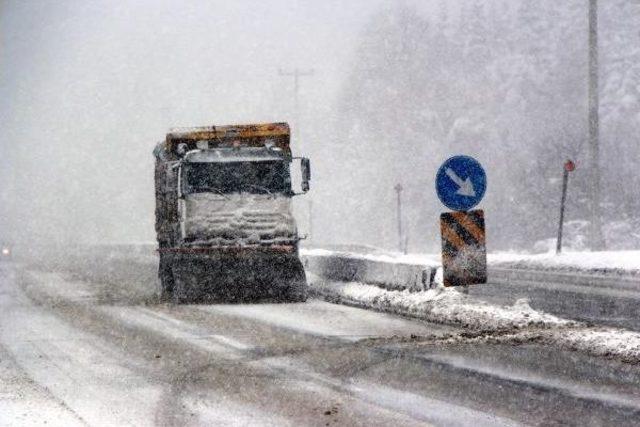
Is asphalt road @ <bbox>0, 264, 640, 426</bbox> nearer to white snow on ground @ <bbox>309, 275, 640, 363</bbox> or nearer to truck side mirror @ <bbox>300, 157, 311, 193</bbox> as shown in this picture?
white snow on ground @ <bbox>309, 275, 640, 363</bbox>

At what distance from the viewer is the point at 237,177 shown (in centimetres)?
1886

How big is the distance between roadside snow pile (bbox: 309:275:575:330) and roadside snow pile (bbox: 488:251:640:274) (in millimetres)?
7615

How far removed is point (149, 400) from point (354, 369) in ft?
7.03

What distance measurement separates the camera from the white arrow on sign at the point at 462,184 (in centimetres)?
1465

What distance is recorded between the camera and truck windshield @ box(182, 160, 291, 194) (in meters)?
18.8

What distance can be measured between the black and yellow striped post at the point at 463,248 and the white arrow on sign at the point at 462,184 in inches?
17.4

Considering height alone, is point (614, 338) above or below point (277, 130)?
below

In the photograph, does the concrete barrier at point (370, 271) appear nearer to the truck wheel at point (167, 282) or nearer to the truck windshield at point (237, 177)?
the truck windshield at point (237, 177)

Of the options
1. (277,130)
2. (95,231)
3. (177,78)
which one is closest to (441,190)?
(277,130)

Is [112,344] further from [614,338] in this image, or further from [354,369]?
[614,338]

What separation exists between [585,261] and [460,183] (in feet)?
39.5

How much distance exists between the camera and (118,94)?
130000 millimetres

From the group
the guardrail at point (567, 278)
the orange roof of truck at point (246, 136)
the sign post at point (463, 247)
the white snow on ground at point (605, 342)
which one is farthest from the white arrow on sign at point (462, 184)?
the guardrail at point (567, 278)

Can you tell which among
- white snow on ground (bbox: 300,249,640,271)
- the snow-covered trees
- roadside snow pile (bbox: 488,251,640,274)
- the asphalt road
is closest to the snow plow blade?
white snow on ground (bbox: 300,249,640,271)
